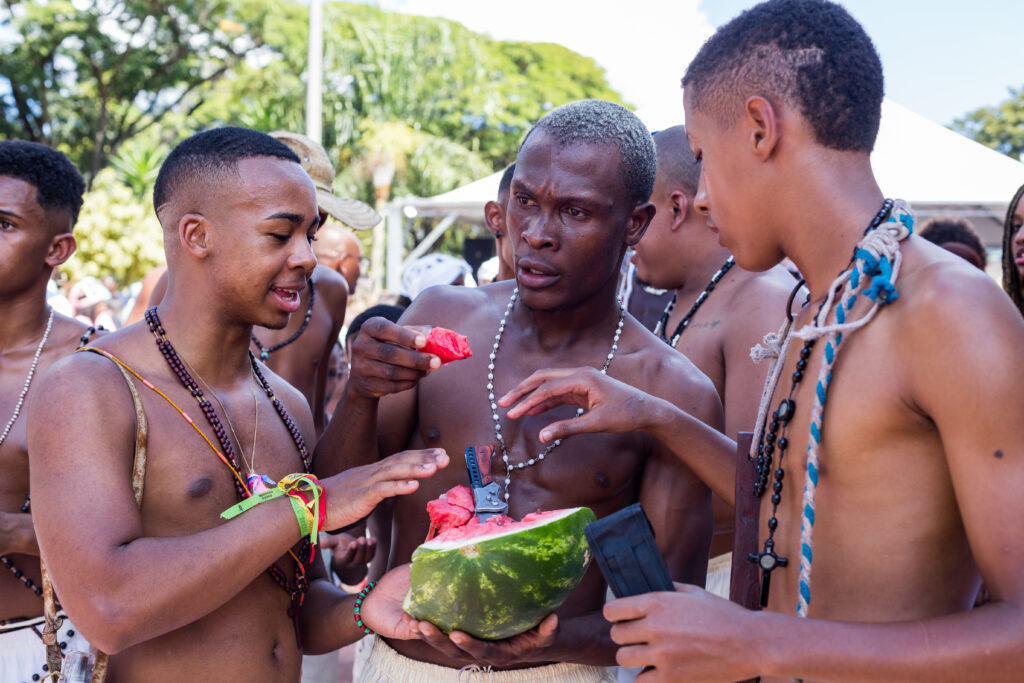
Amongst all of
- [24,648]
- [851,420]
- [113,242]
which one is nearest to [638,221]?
[851,420]

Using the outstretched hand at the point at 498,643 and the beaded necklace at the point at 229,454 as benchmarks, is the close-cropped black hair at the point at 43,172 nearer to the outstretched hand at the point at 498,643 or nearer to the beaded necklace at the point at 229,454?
the beaded necklace at the point at 229,454

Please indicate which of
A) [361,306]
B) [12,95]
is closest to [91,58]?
[12,95]

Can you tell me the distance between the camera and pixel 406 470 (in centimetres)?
242

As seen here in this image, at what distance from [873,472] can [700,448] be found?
819mm

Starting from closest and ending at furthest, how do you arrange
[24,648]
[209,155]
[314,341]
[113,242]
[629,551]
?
[629,551] → [209,155] → [24,648] → [314,341] → [113,242]

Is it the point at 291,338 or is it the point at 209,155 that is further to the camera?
the point at 291,338

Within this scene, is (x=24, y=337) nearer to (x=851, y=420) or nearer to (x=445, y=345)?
(x=445, y=345)

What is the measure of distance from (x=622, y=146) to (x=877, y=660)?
200 cm

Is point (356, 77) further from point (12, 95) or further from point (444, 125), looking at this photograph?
point (12, 95)

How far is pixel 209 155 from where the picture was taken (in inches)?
112

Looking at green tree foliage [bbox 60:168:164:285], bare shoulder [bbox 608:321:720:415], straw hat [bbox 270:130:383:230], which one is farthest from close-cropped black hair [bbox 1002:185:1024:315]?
green tree foliage [bbox 60:168:164:285]

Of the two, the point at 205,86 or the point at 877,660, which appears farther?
the point at 205,86

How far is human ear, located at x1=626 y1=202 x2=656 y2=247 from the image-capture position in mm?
3275

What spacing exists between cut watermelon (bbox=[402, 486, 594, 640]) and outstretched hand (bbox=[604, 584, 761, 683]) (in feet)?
1.13
